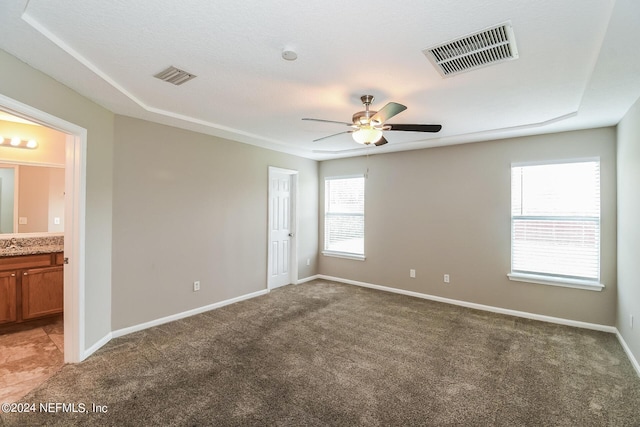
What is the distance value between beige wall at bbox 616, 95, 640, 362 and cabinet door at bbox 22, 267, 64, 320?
21.1 feet

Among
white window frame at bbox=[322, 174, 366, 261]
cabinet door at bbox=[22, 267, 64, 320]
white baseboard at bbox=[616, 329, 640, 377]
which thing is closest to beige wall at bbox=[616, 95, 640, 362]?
white baseboard at bbox=[616, 329, 640, 377]

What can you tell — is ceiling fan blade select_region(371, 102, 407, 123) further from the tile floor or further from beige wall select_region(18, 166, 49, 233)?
beige wall select_region(18, 166, 49, 233)

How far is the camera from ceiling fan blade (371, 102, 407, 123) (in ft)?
8.07

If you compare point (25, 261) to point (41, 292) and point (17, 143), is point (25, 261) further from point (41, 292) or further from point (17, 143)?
point (17, 143)

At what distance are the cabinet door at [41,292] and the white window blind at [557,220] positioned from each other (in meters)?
6.16

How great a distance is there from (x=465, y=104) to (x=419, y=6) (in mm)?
1738

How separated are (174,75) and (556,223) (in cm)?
476

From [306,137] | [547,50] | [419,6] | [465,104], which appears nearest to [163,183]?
[306,137]

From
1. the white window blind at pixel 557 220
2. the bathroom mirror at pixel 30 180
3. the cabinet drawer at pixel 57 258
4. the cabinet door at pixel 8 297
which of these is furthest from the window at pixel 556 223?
the bathroom mirror at pixel 30 180

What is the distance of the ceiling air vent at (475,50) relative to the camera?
187 cm

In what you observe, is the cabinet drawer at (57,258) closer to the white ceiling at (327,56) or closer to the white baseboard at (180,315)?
the white baseboard at (180,315)

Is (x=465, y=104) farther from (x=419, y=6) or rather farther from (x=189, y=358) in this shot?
(x=189, y=358)

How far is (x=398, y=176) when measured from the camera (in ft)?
17.2

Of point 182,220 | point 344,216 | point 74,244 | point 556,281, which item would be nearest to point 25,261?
point 74,244
